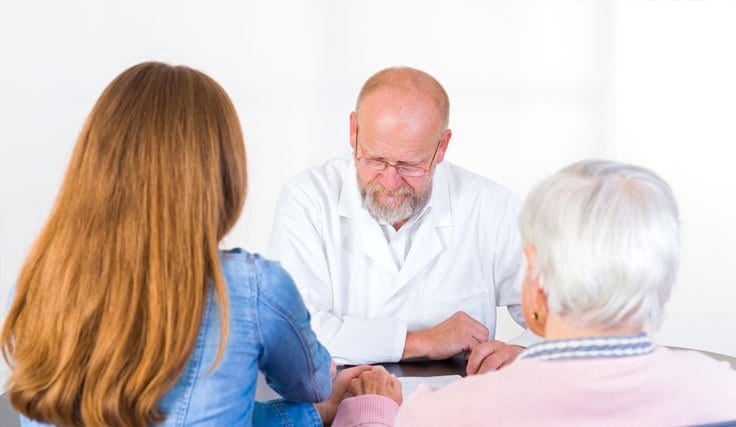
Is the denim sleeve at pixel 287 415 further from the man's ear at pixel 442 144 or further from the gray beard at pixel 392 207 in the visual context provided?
the man's ear at pixel 442 144

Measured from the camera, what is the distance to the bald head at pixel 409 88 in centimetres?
266

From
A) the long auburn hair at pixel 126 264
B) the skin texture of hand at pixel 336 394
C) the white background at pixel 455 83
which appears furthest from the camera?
the white background at pixel 455 83

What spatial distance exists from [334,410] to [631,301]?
706mm

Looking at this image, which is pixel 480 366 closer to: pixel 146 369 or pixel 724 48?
pixel 146 369

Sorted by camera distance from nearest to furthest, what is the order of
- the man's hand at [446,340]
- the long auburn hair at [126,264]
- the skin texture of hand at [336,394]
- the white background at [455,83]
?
1. the long auburn hair at [126,264]
2. the skin texture of hand at [336,394]
3. the man's hand at [446,340]
4. the white background at [455,83]

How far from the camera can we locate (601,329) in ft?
4.55

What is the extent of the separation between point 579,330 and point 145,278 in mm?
621

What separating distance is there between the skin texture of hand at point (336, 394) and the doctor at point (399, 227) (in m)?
0.50

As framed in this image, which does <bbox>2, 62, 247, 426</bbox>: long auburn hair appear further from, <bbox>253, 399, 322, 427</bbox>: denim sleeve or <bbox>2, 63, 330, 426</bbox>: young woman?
<bbox>253, 399, 322, 427</bbox>: denim sleeve

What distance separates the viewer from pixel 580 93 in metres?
4.86

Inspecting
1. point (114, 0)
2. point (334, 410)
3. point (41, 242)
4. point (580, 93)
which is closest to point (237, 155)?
point (41, 242)

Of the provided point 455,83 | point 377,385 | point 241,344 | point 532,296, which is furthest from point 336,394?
point 455,83

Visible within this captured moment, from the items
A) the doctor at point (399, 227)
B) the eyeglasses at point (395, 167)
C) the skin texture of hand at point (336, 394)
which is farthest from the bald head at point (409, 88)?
the skin texture of hand at point (336, 394)

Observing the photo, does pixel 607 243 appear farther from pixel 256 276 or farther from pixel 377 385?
pixel 377 385
